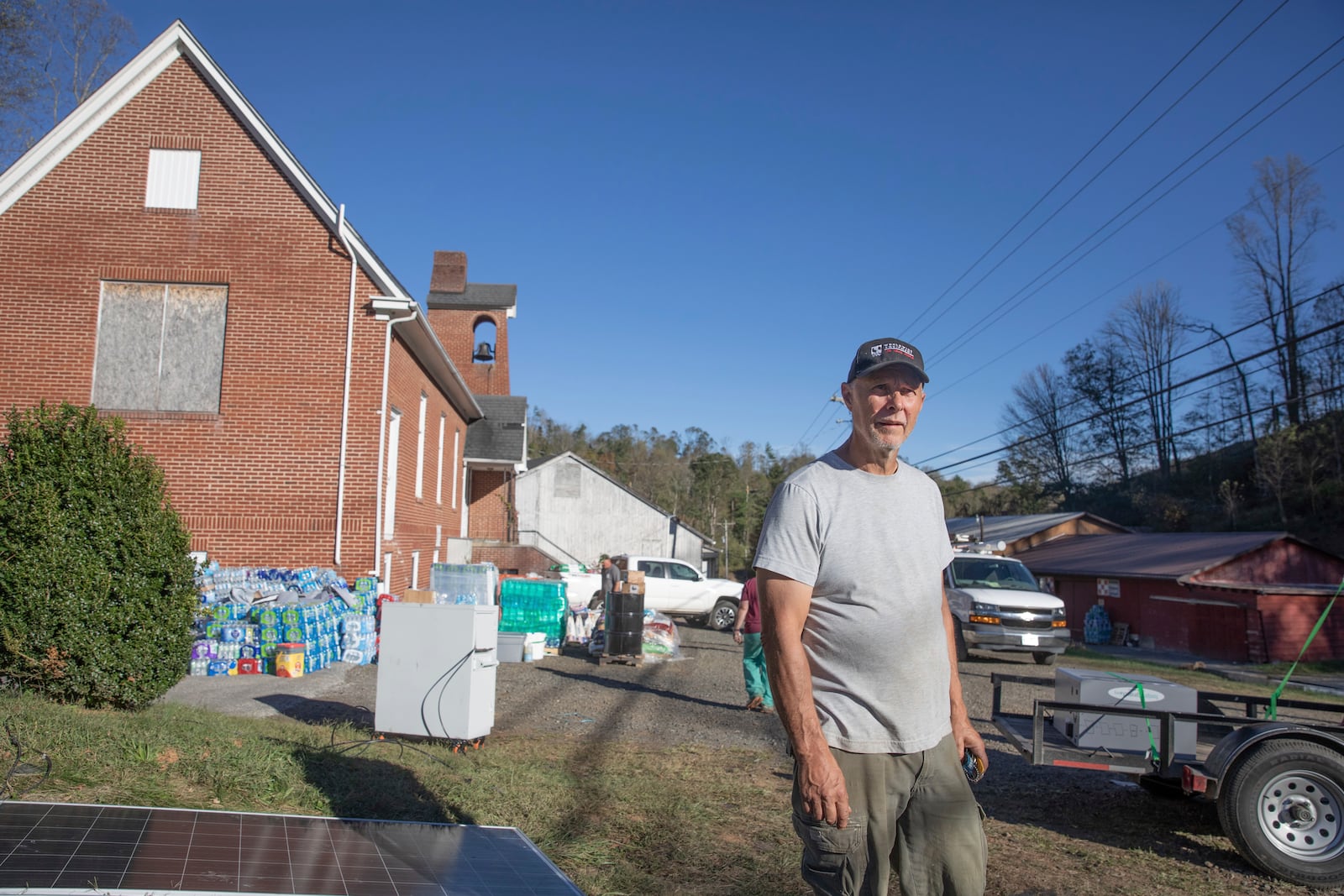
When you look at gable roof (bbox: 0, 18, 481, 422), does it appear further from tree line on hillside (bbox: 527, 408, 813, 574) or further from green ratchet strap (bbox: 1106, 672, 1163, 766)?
tree line on hillside (bbox: 527, 408, 813, 574)

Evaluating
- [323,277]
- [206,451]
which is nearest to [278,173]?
[323,277]

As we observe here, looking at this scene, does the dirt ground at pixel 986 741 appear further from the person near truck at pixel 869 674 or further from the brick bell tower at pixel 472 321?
the brick bell tower at pixel 472 321

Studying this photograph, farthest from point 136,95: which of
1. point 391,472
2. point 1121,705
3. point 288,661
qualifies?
point 1121,705

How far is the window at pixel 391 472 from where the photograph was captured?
15.7m

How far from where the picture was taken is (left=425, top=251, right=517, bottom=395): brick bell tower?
31.4m

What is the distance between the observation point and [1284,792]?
17.3 ft

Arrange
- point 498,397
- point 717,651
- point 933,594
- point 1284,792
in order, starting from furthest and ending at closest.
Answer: point 498,397, point 717,651, point 1284,792, point 933,594

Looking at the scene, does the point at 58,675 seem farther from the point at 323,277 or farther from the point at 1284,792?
the point at 323,277

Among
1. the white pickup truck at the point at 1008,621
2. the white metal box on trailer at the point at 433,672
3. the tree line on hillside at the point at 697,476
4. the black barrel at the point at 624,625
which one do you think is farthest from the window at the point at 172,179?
the tree line on hillside at the point at 697,476

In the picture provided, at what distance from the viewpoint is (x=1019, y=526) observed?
34.2 metres

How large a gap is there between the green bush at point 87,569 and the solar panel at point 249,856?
3414 mm

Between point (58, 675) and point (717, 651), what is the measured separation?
12153mm

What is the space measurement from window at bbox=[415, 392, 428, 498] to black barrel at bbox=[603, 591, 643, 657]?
18.9 feet

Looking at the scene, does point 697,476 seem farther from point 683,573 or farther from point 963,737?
point 963,737
